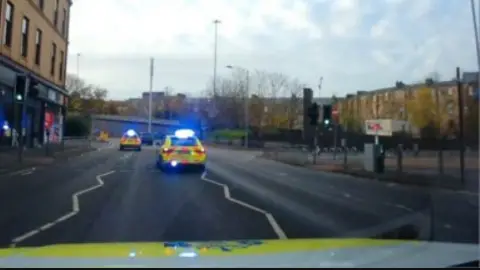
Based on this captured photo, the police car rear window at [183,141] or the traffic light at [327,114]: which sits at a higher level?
the traffic light at [327,114]

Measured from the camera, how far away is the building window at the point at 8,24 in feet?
86.8

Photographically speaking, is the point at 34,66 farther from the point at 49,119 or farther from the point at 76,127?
the point at 76,127

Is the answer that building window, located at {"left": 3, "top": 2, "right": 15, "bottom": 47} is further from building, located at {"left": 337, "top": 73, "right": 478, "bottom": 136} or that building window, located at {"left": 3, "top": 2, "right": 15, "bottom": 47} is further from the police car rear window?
building, located at {"left": 337, "top": 73, "right": 478, "bottom": 136}

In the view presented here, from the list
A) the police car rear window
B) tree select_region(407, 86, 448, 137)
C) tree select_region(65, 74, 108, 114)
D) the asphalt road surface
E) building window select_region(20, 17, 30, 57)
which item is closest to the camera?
the asphalt road surface

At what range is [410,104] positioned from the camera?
41906 millimetres

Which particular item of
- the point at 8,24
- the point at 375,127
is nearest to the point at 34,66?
the point at 8,24

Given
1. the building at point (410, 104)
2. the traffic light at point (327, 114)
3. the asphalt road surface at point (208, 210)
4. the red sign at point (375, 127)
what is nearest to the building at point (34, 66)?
the asphalt road surface at point (208, 210)

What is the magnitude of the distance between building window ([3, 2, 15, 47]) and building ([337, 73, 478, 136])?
20.9 m

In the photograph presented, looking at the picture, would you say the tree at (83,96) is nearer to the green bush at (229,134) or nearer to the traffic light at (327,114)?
the green bush at (229,134)

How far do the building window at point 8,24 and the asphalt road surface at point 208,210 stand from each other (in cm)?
1138

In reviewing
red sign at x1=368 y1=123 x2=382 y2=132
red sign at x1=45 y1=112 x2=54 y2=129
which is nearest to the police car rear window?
red sign at x1=368 y1=123 x2=382 y2=132

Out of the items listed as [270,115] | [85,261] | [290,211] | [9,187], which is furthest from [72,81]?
[85,261]

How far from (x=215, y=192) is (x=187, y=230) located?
5.78 meters

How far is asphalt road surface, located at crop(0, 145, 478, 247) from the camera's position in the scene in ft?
26.6
